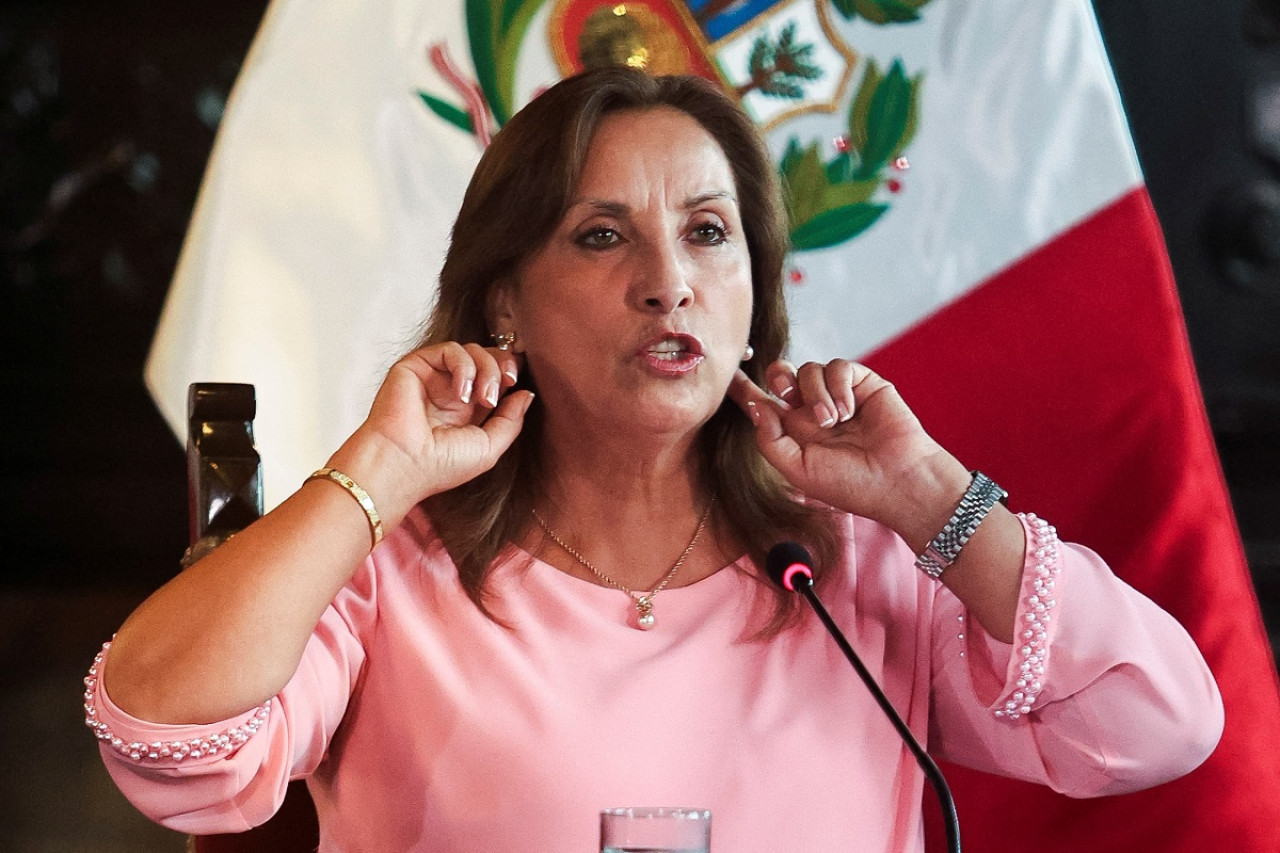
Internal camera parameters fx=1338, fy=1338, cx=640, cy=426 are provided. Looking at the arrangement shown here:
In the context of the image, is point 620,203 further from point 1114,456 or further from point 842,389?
point 1114,456

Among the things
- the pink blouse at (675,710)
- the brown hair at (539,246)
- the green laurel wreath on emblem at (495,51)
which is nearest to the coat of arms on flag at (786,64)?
the green laurel wreath on emblem at (495,51)

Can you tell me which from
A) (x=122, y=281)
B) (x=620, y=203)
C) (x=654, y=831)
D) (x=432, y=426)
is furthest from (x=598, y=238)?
(x=122, y=281)

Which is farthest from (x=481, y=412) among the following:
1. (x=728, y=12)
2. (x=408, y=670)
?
(x=728, y=12)

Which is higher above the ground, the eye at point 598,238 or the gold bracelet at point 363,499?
the eye at point 598,238

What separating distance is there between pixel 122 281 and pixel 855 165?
110 cm

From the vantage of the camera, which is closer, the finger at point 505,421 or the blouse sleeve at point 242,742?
the blouse sleeve at point 242,742

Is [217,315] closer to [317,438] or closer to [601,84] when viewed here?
[317,438]

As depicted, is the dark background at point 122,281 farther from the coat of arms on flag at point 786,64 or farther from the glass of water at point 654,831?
the glass of water at point 654,831

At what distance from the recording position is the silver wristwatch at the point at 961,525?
128cm

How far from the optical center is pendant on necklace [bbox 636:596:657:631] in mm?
1373

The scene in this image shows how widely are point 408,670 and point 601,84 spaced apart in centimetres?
66

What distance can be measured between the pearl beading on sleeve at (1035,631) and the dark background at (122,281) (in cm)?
95

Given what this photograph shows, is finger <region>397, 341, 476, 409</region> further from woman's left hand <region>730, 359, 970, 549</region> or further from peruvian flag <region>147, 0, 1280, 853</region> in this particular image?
peruvian flag <region>147, 0, 1280, 853</region>

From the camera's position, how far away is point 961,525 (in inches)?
50.4
